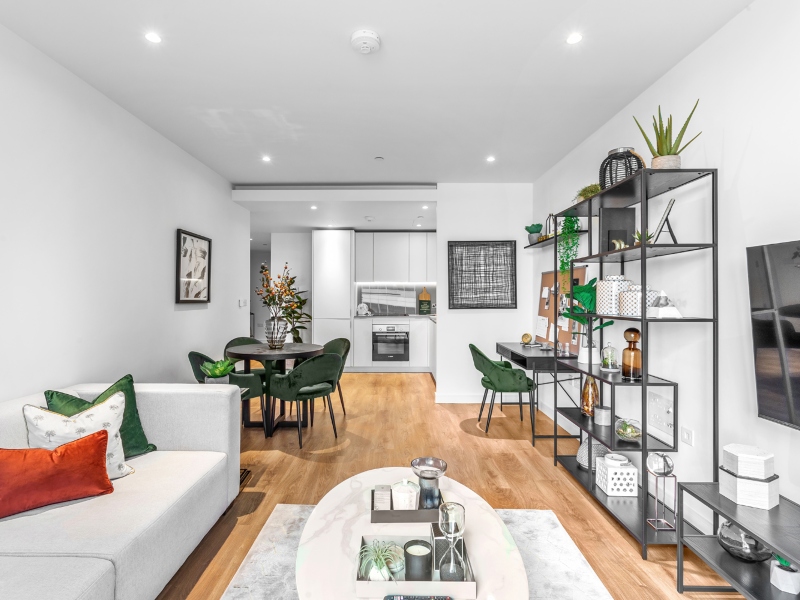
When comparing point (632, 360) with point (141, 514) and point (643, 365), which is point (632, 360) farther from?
point (141, 514)

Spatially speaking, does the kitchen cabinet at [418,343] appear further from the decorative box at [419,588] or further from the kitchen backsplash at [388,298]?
the decorative box at [419,588]

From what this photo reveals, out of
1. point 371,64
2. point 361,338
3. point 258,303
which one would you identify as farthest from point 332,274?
point 371,64

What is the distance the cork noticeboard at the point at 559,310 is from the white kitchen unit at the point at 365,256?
3457 mm

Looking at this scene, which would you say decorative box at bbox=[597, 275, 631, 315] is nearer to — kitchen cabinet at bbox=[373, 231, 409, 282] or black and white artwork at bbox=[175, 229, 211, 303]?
black and white artwork at bbox=[175, 229, 211, 303]

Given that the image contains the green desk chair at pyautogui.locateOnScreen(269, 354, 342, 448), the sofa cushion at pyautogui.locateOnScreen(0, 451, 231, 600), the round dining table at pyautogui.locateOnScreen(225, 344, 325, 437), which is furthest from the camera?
the round dining table at pyautogui.locateOnScreen(225, 344, 325, 437)

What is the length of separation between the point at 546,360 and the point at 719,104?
241 cm

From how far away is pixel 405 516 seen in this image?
179cm

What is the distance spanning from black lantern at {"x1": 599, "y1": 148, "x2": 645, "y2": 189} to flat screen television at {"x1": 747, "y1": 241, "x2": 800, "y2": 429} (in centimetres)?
101

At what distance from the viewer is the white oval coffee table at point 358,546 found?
1.38 metres

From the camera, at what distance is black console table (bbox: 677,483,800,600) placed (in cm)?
158

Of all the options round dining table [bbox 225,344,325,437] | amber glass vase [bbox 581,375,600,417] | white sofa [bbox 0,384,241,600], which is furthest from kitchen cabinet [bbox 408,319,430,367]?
white sofa [bbox 0,384,241,600]

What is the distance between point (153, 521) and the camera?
1803 millimetres

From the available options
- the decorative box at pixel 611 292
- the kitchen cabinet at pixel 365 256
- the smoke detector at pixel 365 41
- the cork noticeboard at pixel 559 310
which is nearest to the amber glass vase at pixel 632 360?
the decorative box at pixel 611 292

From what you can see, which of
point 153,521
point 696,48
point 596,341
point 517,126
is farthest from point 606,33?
point 153,521
